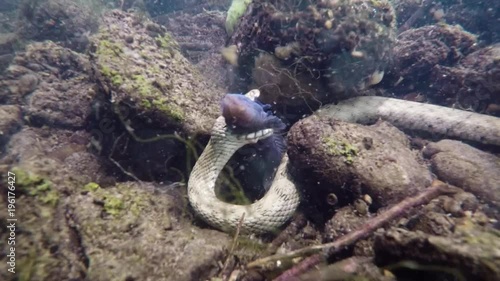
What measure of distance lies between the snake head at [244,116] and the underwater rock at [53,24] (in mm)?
8081

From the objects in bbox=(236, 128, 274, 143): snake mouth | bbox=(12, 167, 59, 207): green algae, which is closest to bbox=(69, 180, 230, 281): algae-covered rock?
bbox=(12, 167, 59, 207): green algae

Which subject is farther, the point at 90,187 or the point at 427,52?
the point at 427,52

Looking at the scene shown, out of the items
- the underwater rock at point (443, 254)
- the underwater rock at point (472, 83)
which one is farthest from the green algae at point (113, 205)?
the underwater rock at point (472, 83)

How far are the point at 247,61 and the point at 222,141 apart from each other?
6.78 ft

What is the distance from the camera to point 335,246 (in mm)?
2742

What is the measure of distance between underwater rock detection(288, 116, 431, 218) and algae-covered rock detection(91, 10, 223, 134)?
1518mm

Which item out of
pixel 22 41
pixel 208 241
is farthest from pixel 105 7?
pixel 208 241

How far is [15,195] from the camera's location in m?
2.82

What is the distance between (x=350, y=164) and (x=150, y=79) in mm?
2984

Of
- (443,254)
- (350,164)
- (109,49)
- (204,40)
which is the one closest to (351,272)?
(443,254)

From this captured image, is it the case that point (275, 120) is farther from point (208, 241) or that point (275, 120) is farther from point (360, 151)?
point (208, 241)

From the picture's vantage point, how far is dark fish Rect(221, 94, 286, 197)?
3613 millimetres

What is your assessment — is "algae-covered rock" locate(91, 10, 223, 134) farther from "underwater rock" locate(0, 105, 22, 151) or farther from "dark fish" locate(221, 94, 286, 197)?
"underwater rock" locate(0, 105, 22, 151)

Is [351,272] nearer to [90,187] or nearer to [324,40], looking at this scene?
[90,187]
